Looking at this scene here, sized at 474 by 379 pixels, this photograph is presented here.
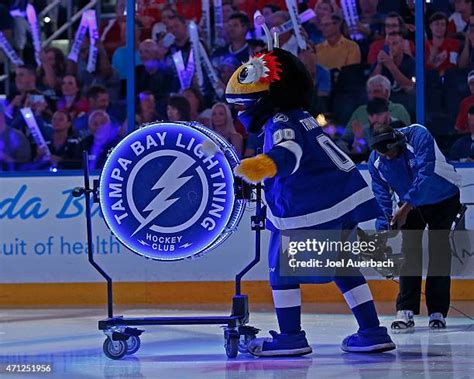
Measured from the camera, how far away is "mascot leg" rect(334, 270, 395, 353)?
6.35 metres

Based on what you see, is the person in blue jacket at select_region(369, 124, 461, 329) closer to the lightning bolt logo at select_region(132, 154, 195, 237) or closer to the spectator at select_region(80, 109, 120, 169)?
the lightning bolt logo at select_region(132, 154, 195, 237)

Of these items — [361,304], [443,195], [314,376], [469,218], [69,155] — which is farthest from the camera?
[69,155]

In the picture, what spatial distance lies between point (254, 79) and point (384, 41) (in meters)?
3.79

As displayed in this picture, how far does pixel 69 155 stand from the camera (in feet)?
33.4

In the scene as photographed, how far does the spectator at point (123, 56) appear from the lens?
10219mm

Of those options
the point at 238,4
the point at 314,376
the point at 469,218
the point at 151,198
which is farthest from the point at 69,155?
the point at 314,376

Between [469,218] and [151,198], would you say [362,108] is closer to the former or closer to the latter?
[469,218]

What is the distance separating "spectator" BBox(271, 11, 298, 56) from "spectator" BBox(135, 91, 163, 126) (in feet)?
3.77

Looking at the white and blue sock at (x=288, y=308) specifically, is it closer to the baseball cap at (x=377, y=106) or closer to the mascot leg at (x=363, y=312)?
the mascot leg at (x=363, y=312)

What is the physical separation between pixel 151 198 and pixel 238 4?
4.21m

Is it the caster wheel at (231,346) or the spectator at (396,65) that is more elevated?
the spectator at (396,65)

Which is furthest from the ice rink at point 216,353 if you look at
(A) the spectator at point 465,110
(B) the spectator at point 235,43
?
(B) the spectator at point 235,43

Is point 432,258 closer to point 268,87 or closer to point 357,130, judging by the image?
point 357,130

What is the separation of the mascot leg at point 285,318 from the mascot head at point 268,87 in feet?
2.10
